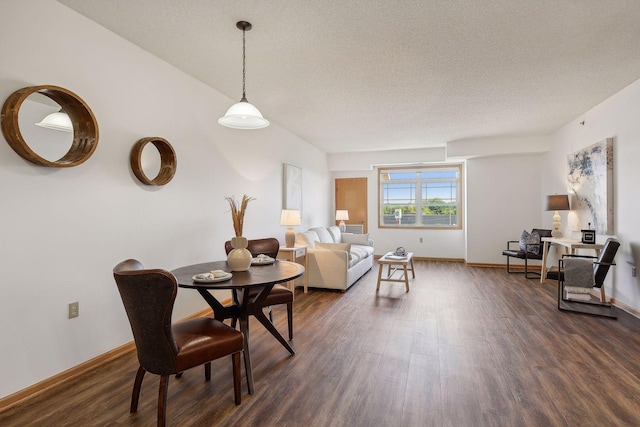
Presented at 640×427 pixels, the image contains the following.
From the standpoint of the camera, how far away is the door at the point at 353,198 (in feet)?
27.7

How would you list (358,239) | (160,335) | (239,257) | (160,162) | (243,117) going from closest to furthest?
(160,335) < (239,257) < (243,117) < (160,162) < (358,239)

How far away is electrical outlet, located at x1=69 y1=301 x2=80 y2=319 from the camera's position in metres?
2.40

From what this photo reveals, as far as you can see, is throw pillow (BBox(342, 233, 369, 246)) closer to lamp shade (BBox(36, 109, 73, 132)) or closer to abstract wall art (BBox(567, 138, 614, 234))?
abstract wall art (BBox(567, 138, 614, 234))

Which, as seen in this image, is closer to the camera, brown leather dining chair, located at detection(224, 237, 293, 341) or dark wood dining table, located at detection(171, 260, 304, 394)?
dark wood dining table, located at detection(171, 260, 304, 394)

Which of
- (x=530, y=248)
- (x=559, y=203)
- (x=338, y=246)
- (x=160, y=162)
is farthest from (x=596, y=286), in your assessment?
(x=160, y=162)

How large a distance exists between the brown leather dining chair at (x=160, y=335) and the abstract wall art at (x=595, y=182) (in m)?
4.74

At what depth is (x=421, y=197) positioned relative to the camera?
816 centimetres

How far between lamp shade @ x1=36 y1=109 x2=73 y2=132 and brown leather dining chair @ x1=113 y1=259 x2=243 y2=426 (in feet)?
3.82

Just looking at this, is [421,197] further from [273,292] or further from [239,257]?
[239,257]

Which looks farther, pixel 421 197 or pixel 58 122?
pixel 421 197

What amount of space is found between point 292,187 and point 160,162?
2.94 meters

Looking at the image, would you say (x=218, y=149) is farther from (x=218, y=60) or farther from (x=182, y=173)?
(x=218, y=60)

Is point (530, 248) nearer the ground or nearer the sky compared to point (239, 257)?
nearer the ground

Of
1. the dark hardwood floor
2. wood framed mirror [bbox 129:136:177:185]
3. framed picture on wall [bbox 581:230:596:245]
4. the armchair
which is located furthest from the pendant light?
the armchair
